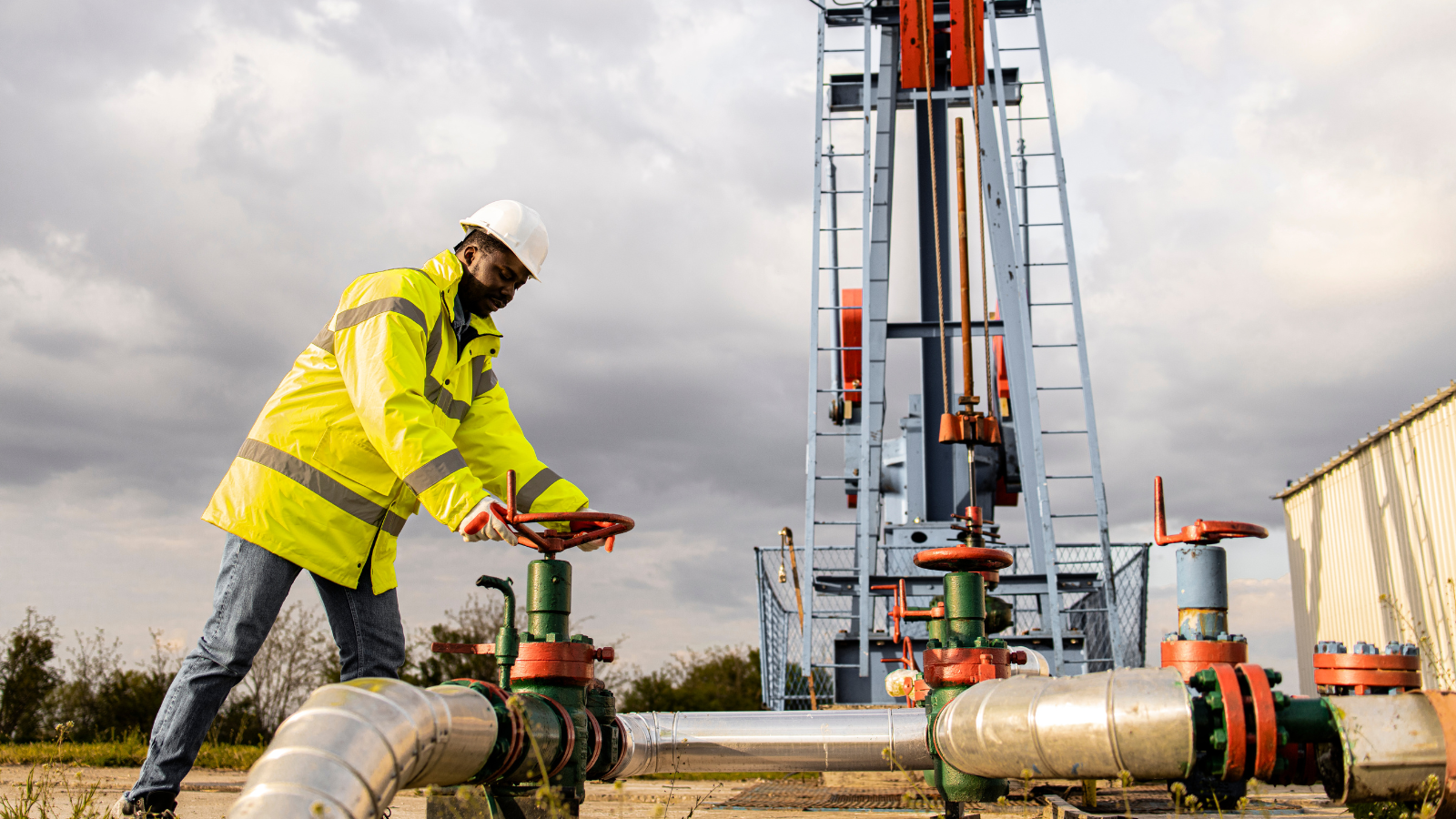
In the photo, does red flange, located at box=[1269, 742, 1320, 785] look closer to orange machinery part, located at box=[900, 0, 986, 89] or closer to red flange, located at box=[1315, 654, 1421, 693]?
red flange, located at box=[1315, 654, 1421, 693]

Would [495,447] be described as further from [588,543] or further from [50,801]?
[50,801]

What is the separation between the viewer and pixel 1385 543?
8.95 m

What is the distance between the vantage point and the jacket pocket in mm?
2926

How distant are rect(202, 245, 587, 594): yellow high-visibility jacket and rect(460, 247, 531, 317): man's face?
0.19 feet

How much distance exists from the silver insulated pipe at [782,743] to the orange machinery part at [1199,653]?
752 mm

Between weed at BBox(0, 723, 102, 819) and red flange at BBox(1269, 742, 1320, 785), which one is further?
weed at BBox(0, 723, 102, 819)

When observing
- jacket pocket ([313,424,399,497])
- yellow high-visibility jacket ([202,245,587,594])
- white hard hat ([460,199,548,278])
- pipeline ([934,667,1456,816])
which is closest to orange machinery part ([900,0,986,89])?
white hard hat ([460,199,548,278])

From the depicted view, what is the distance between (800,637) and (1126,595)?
2.41 metres

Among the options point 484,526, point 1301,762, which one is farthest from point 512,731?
point 1301,762

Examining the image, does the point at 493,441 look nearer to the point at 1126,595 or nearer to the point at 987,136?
the point at 1126,595

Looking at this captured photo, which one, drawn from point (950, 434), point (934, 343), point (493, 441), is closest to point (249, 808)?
point (493, 441)

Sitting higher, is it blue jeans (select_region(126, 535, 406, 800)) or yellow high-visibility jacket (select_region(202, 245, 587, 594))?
yellow high-visibility jacket (select_region(202, 245, 587, 594))

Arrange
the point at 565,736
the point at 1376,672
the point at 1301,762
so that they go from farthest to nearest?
the point at 565,736, the point at 1376,672, the point at 1301,762

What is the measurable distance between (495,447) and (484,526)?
3.40 ft
